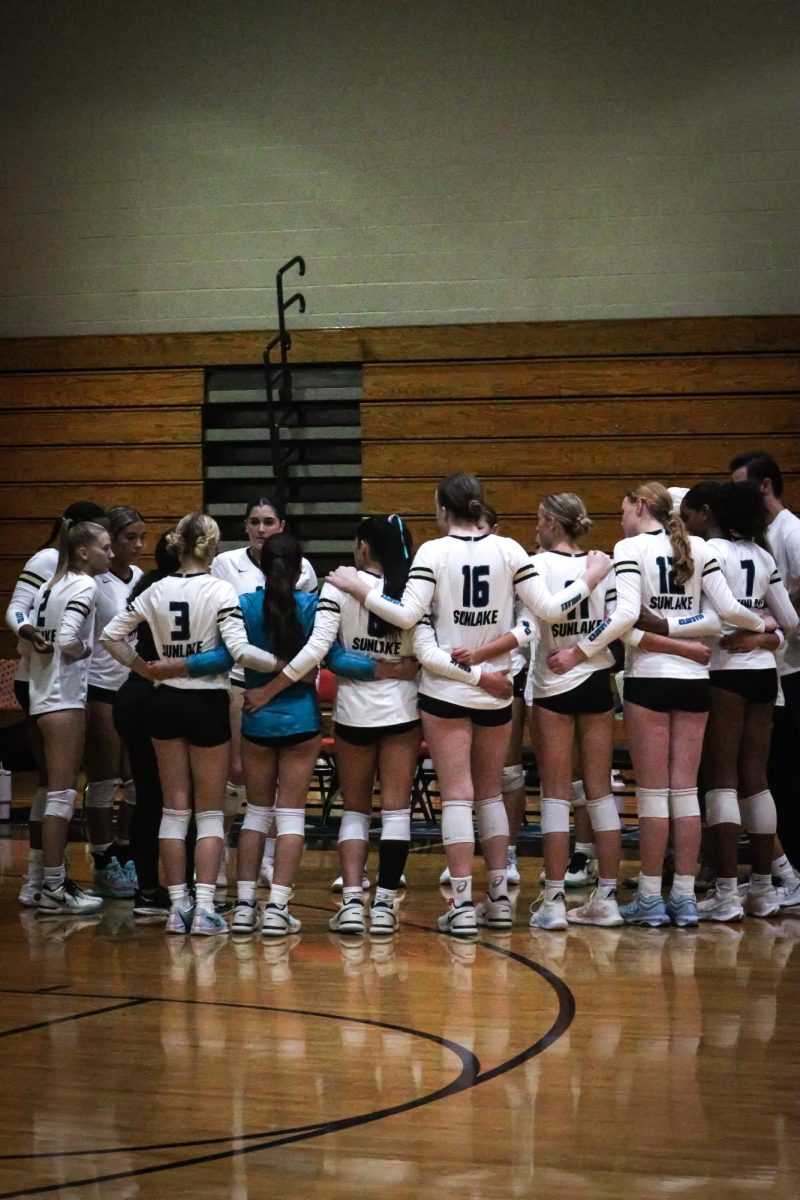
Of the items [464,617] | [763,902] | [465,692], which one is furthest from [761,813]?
[464,617]

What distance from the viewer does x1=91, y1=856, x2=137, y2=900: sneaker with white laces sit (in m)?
6.29

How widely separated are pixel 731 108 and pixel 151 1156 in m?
8.41

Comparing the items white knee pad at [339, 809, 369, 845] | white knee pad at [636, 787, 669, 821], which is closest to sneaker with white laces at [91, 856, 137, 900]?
white knee pad at [339, 809, 369, 845]

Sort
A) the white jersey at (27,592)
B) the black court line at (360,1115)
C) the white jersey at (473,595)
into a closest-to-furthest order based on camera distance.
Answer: the black court line at (360,1115) → the white jersey at (473,595) → the white jersey at (27,592)

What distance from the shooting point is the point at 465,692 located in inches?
203

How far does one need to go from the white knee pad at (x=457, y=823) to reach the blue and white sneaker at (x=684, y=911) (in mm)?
852

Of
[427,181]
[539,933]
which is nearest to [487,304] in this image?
[427,181]

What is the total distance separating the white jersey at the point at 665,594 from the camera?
5.22m

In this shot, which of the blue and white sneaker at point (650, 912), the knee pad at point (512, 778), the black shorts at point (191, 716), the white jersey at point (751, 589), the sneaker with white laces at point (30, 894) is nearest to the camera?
the black shorts at point (191, 716)

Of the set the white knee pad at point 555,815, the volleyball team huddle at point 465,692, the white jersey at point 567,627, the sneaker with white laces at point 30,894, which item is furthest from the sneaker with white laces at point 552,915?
the sneaker with white laces at point 30,894

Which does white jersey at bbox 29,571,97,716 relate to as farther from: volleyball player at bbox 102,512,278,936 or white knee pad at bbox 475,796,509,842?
white knee pad at bbox 475,796,509,842

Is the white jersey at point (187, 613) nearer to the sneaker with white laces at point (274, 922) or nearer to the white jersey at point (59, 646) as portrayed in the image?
the white jersey at point (59, 646)

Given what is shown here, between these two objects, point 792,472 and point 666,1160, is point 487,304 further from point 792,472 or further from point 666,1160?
point 666,1160

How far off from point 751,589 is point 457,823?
58.9 inches
